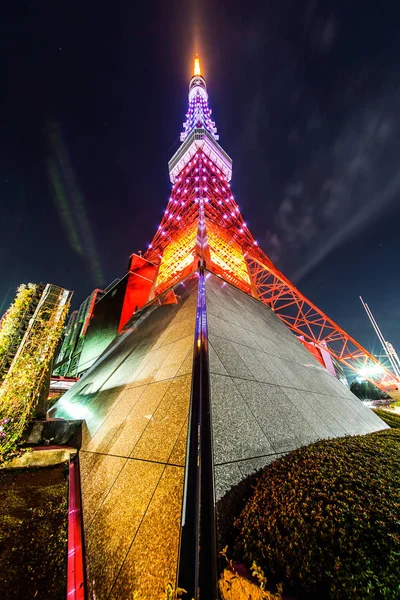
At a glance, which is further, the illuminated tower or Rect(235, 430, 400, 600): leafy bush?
the illuminated tower

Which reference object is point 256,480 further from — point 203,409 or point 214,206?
point 214,206

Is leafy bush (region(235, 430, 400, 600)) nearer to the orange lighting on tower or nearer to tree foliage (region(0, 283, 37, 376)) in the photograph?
tree foliage (region(0, 283, 37, 376))

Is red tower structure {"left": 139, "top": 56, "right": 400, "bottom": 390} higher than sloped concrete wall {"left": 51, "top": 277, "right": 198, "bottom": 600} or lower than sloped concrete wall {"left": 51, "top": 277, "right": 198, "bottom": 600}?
higher

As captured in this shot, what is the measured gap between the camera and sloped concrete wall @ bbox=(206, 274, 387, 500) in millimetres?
2312

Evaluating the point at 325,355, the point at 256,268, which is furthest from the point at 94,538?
the point at 325,355

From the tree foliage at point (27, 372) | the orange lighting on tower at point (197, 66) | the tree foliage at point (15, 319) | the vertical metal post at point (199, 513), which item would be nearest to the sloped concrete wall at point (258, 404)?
the vertical metal post at point (199, 513)

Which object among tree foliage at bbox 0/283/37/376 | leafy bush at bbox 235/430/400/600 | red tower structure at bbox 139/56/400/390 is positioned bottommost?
leafy bush at bbox 235/430/400/600

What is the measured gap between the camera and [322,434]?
11.1 ft

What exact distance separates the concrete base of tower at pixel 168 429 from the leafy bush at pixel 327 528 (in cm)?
37

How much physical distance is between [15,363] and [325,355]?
80.9ft

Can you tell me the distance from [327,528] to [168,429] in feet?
5.39

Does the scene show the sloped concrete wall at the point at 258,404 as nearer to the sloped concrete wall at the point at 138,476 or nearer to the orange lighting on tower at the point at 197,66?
the sloped concrete wall at the point at 138,476

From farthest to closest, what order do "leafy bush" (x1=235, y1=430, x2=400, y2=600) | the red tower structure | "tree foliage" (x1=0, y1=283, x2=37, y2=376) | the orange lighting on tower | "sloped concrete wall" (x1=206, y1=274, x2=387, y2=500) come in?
the orange lighting on tower
the red tower structure
"tree foliage" (x1=0, y1=283, x2=37, y2=376)
"sloped concrete wall" (x1=206, y1=274, x2=387, y2=500)
"leafy bush" (x1=235, y1=430, x2=400, y2=600)

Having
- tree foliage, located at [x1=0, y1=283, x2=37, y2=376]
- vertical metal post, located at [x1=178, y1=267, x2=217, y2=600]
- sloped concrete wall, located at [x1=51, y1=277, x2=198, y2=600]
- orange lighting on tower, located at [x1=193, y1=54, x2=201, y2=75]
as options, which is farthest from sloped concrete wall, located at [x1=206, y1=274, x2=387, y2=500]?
orange lighting on tower, located at [x1=193, y1=54, x2=201, y2=75]
